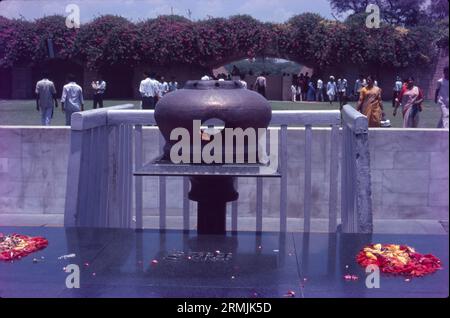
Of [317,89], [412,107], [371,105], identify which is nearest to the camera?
[371,105]

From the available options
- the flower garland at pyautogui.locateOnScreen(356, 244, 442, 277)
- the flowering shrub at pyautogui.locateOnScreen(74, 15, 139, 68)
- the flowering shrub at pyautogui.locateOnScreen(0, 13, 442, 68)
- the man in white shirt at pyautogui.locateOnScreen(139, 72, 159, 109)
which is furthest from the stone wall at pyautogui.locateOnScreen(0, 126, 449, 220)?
the flowering shrub at pyautogui.locateOnScreen(74, 15, 139, 68)

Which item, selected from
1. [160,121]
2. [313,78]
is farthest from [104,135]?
[313,78]

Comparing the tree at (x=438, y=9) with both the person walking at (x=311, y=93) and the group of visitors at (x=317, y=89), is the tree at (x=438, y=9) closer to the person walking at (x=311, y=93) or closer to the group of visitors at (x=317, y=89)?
the group of visitors at (x=317, y=89)

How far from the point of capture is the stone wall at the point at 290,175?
764cm

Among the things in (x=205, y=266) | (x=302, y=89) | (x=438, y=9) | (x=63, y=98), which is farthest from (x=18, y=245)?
(x=302, y=89)

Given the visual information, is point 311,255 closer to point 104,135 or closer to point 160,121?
point 160,121

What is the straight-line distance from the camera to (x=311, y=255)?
3971mm

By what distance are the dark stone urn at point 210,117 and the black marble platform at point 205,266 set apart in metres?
0.26

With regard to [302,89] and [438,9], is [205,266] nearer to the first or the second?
[438,9]

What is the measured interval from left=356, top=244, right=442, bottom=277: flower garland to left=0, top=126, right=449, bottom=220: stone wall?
12.4 feet

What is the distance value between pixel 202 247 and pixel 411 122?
724 cm

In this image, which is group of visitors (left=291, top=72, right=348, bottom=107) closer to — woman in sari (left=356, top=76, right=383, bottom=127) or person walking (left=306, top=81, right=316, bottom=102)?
person walking (left=306, top=81, right=316, bottom=102)

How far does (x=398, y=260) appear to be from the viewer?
3.59m

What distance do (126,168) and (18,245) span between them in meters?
2.41
